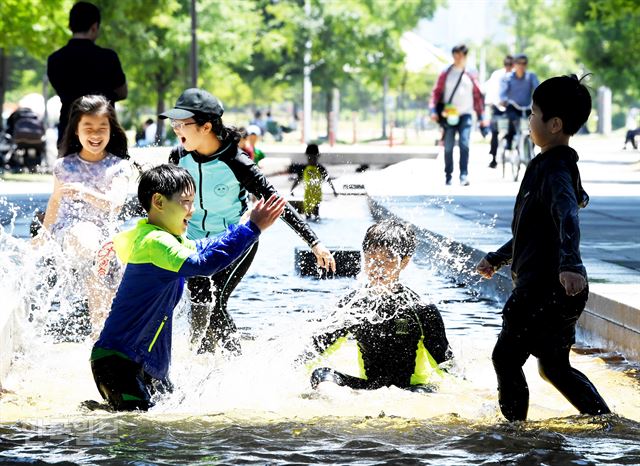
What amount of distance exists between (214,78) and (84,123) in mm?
48272

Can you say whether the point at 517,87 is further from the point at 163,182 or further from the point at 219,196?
the point at 163,182

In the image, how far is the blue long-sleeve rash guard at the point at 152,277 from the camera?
5301 mm

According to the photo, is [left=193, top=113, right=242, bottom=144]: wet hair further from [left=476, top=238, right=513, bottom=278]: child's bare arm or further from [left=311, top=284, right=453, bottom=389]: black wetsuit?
[left=476, top=238, right=513, bottom=278]: child's bare arm

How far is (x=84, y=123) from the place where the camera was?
24.0 feet

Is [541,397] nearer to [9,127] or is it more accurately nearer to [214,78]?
[9,127]

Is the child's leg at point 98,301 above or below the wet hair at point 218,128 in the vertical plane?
below

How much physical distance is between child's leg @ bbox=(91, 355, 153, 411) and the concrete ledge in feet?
9.60

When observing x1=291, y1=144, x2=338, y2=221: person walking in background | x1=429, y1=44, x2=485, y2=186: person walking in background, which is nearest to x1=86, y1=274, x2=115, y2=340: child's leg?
x1=291, y1=144, x2=338, y2=221: person walking in background

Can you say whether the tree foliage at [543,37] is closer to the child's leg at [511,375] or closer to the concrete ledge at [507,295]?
the concrete ledge at [507,295]

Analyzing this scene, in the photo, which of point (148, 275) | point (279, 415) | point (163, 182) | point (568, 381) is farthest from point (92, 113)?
point (568, 381)

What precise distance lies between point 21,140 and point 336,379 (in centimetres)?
2475

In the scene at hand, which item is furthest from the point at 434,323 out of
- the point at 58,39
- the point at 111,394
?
the point at 58,39

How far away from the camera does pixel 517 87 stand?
21.2m

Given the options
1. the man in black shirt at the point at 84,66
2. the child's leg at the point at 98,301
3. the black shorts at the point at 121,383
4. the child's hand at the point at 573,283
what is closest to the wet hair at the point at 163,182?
the black shorts at the point at 121,383
